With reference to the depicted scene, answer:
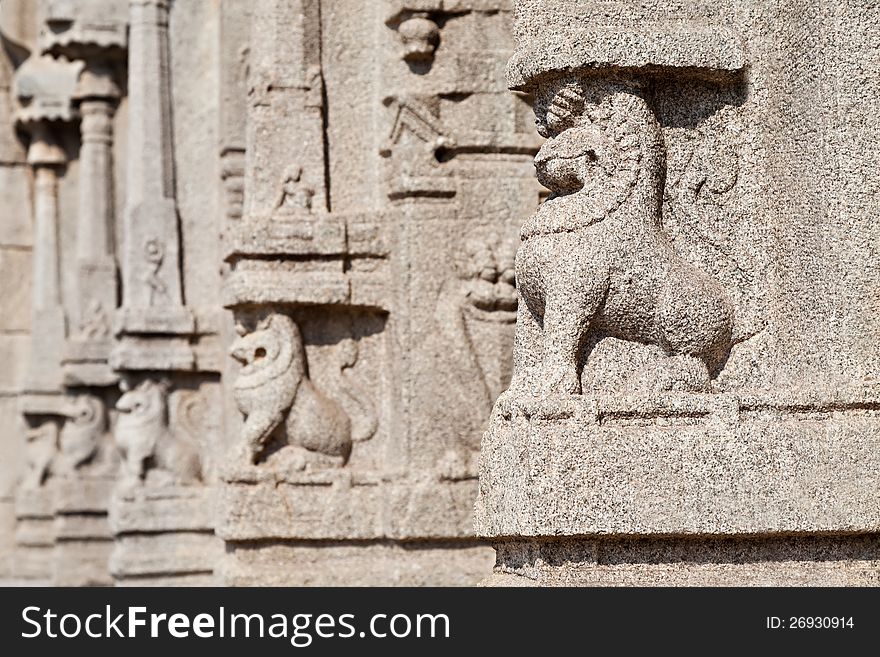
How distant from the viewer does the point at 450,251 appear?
888cm

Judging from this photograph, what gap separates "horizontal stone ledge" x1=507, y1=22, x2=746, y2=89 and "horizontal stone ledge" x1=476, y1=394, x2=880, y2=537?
1.03 meters

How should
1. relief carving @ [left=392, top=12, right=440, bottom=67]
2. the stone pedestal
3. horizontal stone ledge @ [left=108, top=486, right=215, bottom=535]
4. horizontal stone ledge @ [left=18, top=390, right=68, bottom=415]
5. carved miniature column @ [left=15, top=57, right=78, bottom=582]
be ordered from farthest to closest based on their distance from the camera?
horizontal stone ledge @ [left=18, top=390, right=68, bottom=415] → carved miniature column @ [left=15, top=57, right=78, bottom=582] → the stone pedestal → horizontal stone ledge @ [left=108, top=486, right=215, bottom=535] → relief carving @ [left=392, top=12, right=440, bottom=67]

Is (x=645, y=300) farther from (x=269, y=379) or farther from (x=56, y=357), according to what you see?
(x=56, y=357)

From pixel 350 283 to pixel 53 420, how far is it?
7745mm

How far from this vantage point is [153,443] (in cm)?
1259

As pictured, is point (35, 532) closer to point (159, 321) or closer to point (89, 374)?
point (89, 374)

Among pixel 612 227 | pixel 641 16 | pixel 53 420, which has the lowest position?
pixel 53 420

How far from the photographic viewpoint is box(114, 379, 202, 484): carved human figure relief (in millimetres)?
12625

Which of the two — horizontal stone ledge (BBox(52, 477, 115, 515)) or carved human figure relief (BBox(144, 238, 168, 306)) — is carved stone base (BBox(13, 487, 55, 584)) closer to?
horizontal stone ledge (BBox(52, 477, 115, 515))

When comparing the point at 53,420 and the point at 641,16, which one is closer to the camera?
the point at 641,16

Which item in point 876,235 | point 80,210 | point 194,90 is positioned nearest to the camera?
point 876,235

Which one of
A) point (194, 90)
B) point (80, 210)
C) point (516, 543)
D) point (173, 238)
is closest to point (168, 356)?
point (173, 238)

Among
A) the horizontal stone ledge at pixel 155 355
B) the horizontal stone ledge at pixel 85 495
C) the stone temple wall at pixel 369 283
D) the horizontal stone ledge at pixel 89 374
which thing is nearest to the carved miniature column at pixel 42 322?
the horizontal stone ledge at pixel 85 495

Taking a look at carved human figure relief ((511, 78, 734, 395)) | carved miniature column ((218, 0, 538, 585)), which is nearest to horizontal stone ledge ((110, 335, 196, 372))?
carved miniature column ((218, 0, 538, 585))
